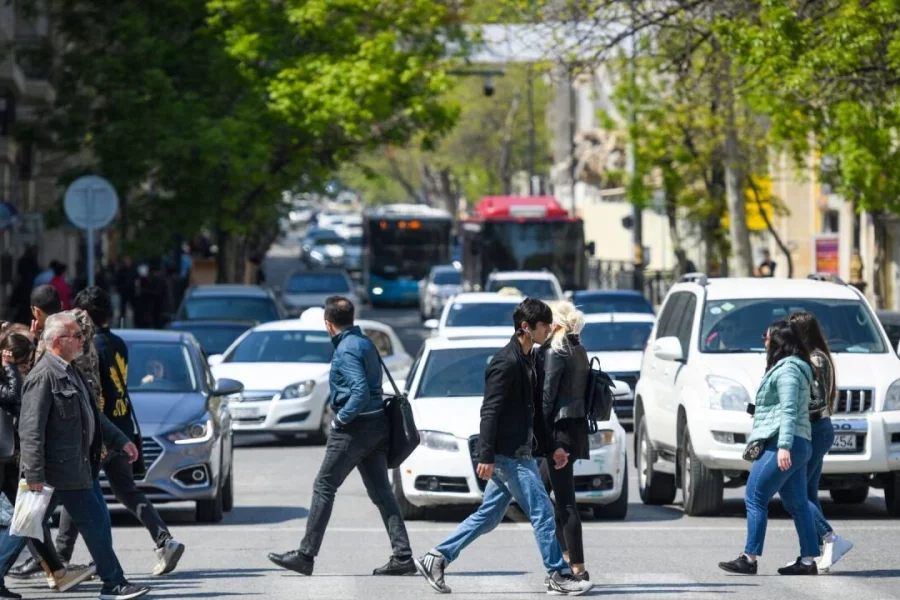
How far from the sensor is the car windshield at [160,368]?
15.0m

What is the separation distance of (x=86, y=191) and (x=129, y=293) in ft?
42.8

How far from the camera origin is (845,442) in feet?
44.3

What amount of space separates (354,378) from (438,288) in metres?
40.8

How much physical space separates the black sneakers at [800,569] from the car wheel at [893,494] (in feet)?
10.9

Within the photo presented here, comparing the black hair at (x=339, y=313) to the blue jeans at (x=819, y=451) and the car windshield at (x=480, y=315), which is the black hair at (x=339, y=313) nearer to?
the blue jeans at (x=819, y=451)

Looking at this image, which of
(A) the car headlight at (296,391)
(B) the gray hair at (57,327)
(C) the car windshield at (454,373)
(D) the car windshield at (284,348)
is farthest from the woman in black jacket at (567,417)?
(D) the car windshield at (284,348)

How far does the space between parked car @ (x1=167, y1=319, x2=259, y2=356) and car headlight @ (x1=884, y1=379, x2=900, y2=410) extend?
45.4 feet

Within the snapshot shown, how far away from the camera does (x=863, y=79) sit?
66.6ft

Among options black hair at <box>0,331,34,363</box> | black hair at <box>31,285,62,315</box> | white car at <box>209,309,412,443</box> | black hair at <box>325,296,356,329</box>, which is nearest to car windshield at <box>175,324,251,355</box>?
white car at <box>209,309,412,443</box>

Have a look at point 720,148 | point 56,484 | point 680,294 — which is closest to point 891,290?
point 720,148

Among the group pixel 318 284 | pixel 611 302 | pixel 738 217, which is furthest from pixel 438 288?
pixel 611 302

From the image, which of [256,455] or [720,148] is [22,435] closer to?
[256,455]

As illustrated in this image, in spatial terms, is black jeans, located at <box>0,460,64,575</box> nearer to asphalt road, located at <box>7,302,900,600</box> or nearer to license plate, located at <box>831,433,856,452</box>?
asphalt road, located at <box>7,302,900,600</box>

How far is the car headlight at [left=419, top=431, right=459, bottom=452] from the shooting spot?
13.6 metres
